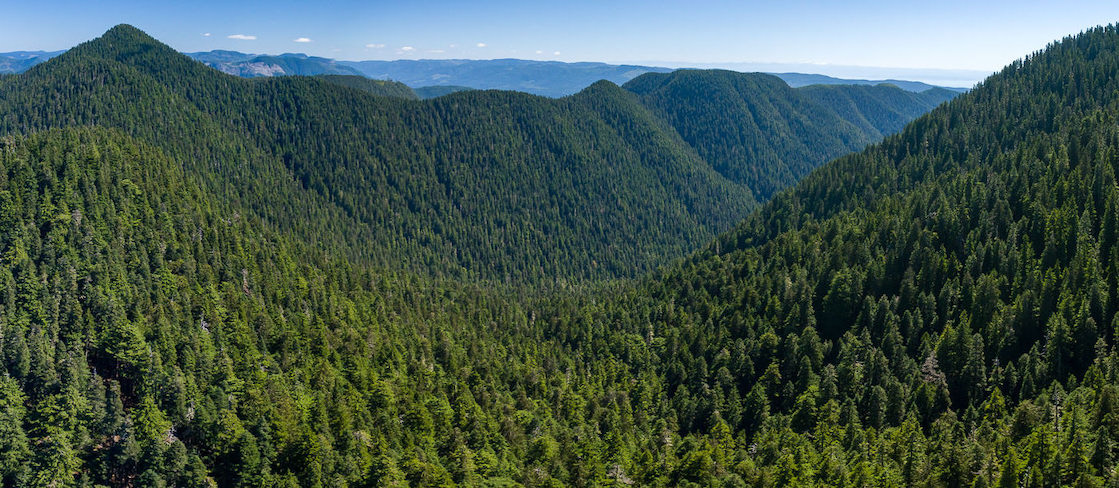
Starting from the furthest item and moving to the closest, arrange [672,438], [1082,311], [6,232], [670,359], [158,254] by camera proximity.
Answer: [670,359] → [158,254] → [6,232] → [672,438] → [1082,311]

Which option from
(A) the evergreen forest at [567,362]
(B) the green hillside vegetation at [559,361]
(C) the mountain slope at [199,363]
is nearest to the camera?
(A) the evergreen forest at [567,362]

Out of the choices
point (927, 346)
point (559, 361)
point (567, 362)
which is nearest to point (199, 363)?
point (559, 361)

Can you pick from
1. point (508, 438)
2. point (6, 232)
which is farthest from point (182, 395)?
point (6, 232)

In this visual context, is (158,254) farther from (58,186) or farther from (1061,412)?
(1061,412)

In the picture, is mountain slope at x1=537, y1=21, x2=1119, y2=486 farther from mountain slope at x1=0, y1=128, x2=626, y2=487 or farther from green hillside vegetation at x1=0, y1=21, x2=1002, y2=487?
mountain slope at x1=0, y1=128, x2=626, y2=487

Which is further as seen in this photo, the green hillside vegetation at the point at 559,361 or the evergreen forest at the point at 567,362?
the green hillside vegetation at the point at 559,361

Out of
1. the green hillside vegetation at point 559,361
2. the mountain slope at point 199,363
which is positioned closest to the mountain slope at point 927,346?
the green hillside vegetation at point 559,361

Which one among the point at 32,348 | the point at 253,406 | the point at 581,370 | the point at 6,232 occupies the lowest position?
the point at 581,370

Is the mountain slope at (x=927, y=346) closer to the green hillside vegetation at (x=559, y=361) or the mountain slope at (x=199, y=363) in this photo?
the green hillside vegetation at (x=559, y=361)

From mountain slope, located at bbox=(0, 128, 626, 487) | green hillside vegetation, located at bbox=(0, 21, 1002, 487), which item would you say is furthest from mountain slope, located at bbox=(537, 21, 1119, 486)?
mountain slope, located at bbox=(0, 128, 626, 487)
